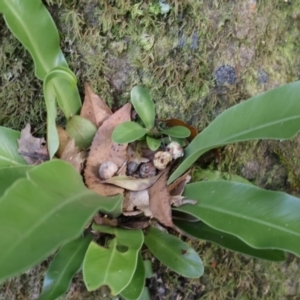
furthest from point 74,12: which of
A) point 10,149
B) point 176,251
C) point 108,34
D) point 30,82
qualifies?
point 176,251

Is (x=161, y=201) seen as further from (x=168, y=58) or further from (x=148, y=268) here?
(x=168, y=58)

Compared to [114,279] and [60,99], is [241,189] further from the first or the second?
[60,99]

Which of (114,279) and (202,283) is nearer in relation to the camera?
(114,279)

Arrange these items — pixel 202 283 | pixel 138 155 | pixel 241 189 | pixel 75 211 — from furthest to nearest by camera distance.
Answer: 1. pixel 202 283
2. pixel 138 155
3. pixel 241 189
4. pixel 75 211

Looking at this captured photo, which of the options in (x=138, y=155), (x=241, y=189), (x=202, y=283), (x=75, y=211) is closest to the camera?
(x=75, y=211)

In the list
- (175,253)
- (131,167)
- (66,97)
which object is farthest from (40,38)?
(175,253)


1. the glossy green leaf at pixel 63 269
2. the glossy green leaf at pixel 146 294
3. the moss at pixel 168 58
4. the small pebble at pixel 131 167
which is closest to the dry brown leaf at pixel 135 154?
the small pebble at pixel 131 167

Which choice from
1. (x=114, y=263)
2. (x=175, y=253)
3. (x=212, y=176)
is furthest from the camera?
(x=212, y=176)
